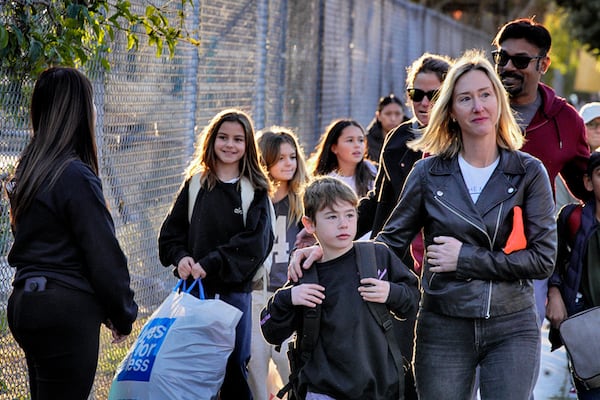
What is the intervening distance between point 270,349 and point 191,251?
1056 mm

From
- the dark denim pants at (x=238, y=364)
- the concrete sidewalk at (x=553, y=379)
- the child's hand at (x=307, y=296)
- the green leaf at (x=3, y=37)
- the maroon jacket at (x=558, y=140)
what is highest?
the green leaf at (x=3, y=37)

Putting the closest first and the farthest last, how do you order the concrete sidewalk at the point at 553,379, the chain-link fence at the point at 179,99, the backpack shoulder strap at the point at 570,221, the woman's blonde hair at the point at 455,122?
the woman's blonde hair at the point at 455,122, the chain-link fence at the point at 179,99, the backpack shoulder strap at the point at 570,221, the concrete sidewalk at the point at 553,379

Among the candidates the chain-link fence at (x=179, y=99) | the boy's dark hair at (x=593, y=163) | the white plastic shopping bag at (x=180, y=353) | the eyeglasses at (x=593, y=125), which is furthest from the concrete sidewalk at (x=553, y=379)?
the white plastic shopping bag at (x=180, y=353)

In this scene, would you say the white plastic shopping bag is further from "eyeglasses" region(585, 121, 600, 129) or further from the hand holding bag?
"eyeglasses" region(585, 121, 600, 129)

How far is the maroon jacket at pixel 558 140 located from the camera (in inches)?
228

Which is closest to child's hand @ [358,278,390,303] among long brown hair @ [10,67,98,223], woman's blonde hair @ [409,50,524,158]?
woman's blonde hair @ [409,50,524,158]

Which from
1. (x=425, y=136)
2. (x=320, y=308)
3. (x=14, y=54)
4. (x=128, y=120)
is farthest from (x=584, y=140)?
(x=14, y=54)

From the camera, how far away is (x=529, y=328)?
4594 millimetres

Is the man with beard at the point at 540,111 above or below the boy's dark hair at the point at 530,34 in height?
below

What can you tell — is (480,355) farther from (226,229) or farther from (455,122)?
(226,229)

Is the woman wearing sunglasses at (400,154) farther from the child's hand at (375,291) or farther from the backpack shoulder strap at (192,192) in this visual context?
the child's hand at (375,291)

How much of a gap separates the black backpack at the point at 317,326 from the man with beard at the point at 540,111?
1.39 m

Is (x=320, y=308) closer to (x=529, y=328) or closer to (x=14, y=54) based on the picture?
(x=529, y=328)

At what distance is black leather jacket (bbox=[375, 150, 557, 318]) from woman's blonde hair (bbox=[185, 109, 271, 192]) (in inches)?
64.6
